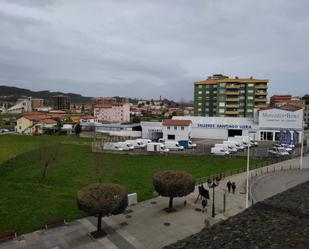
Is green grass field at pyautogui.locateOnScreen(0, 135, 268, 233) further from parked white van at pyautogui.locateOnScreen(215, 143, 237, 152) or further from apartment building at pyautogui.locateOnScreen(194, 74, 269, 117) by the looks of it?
Answer: apartment building at pyautogui.locateOnScreen(194, 74, 269, 117)

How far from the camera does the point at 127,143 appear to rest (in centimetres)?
5222

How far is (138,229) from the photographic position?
18.7 metres

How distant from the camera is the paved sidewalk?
54.6 ft

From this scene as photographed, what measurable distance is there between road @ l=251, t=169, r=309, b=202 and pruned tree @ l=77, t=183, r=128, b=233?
511 inches

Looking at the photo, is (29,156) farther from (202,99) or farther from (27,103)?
(27,103)

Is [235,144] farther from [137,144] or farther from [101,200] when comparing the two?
[101,200]

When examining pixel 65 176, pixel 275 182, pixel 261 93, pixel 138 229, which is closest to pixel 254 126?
pixel 261 93

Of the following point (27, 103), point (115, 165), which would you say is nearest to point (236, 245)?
point (115, 165)

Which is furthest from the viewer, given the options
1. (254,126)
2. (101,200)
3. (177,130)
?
(254,126)

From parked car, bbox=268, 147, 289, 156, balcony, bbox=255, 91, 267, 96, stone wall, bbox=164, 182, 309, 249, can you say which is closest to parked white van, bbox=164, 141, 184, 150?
parked car, bbox=268, 147, 289, 156

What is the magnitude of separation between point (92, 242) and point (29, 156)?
1269 inches

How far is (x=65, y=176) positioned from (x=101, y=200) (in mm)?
17228

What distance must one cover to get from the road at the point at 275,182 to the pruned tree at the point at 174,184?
7202 millimetres

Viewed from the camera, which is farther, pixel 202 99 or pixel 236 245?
pixel 202 99
